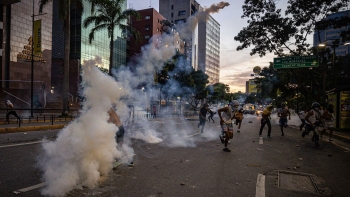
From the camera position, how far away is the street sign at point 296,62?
1983cm

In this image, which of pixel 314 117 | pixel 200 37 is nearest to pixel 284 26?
pixel 314 117

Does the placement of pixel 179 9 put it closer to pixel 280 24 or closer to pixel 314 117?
pixel 280 24

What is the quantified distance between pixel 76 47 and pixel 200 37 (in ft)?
288

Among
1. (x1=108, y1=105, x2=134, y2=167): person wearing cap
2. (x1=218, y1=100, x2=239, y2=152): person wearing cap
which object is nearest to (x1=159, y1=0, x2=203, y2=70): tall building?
(x1=218, y1=100, x2=239, y2=152): person wearing cap

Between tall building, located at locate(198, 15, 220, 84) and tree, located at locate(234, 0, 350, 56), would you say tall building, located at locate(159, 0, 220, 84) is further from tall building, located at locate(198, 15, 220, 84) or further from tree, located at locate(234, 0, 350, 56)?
tree, located at locate(234, 0, 350, 56)

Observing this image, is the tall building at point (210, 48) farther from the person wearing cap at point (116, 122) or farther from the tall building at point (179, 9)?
the person wearing cap at point (116, 122)

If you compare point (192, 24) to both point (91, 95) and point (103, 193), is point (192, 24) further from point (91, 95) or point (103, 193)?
point (103, 193)

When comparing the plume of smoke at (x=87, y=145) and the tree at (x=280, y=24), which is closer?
the plume of smoke at (x=87, y=145)

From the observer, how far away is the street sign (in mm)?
19834

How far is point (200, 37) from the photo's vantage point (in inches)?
4906

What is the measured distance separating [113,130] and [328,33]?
594 ft

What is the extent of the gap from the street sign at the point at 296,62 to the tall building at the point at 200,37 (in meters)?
69.6

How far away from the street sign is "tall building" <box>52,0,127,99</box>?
28.6m

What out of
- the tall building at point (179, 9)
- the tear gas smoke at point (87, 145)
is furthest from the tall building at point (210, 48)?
the tear gas smoke at point (87, 145)
